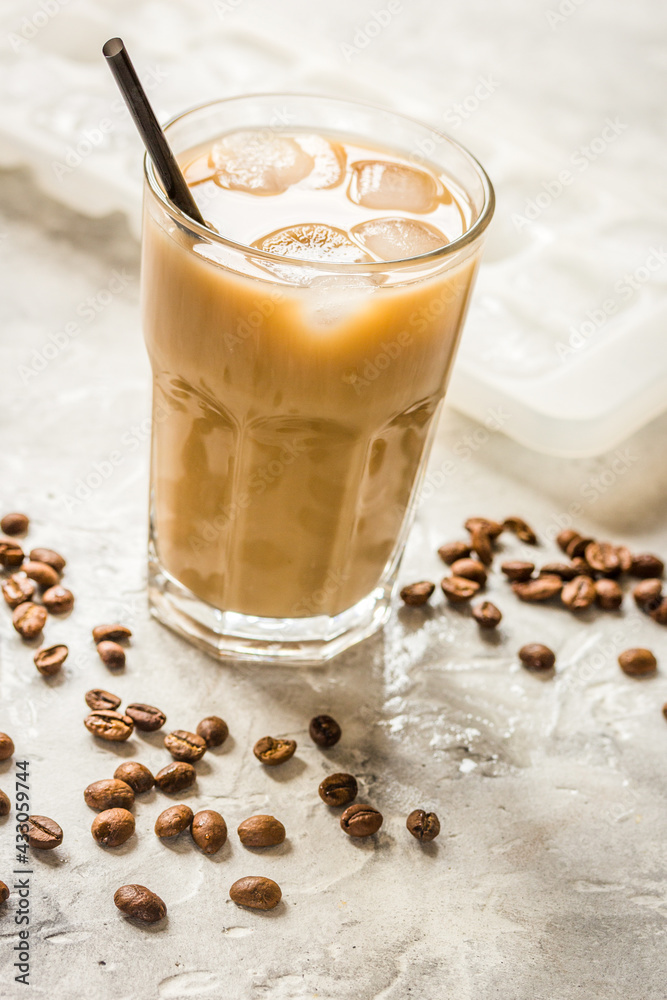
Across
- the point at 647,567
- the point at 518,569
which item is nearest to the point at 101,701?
the point at 518,569

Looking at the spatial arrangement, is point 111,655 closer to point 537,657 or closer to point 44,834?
point 44,834

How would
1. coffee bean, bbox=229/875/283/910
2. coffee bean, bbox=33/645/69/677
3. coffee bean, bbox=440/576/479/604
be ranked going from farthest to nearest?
coffee bean, bbox=440/576/479/604, coffee bean, bbox=33/645/69/677, coffee bean, bbox=229/875/283/910

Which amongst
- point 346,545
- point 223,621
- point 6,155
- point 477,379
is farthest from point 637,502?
point 6,155

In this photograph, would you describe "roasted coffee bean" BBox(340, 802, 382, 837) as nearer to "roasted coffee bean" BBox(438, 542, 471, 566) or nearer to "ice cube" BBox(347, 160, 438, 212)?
"roasted coffee bean" BBox(438, 542, 471, 566)

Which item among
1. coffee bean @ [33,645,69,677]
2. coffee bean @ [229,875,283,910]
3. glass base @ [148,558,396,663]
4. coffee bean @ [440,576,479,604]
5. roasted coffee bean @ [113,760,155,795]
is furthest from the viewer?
coffee bean @ [440,576,479,604]

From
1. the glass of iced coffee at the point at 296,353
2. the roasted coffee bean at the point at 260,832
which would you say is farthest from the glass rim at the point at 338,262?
the roasted coffee bean at the point at 260,832

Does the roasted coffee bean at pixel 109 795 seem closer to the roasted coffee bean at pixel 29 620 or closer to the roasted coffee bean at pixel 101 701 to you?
the roasted coffee bean at pixel 101 701

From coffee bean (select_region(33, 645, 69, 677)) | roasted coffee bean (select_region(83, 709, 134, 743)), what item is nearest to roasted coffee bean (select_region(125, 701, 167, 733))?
roasted coffee bean (select_region(83, 709, 134, 743))
